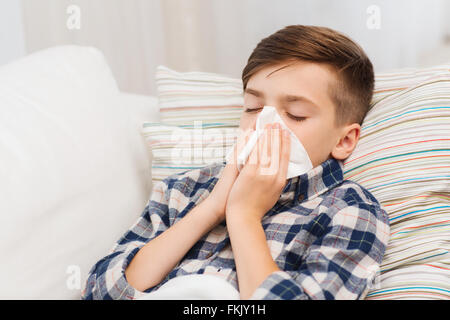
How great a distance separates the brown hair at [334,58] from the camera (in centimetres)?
103

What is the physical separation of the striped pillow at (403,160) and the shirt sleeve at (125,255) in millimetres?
136

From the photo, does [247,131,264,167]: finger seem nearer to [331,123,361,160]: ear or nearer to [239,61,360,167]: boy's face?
[239,61,360,167]: boy's face

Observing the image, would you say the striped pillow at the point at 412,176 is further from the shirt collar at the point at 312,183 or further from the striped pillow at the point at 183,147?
the striped pillow at the point at 183,147

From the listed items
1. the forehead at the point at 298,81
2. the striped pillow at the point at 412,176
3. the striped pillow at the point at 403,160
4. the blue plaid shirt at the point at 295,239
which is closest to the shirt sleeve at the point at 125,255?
the blue plaid shirt at the point at 295,239

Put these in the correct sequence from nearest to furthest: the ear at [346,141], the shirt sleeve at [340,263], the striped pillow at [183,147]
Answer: the shirt sleeve at [340,263]
the ear at [346,141]
the striped pillow at [183,147]

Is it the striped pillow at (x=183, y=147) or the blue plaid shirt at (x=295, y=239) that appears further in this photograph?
the striped pillow at (x=183, y=147)

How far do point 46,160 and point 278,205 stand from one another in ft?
1.70

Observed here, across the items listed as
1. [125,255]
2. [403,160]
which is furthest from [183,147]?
[403,160]

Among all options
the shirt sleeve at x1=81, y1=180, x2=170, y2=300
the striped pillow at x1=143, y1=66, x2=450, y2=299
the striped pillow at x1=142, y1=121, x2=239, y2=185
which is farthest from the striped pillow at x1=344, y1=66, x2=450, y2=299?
the shirt sleeve at x1=81, y1=180, x2=170, y2=300

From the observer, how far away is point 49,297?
879mm
